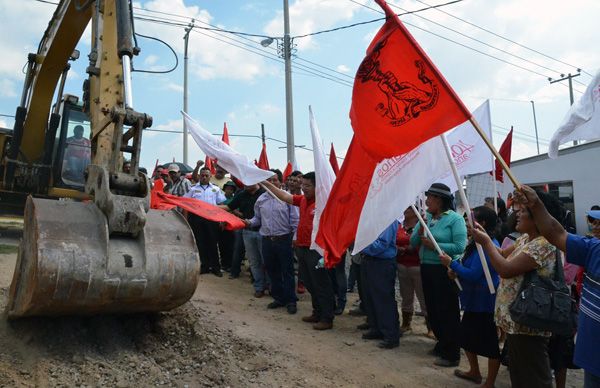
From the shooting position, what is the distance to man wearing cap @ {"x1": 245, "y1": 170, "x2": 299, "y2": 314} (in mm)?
6969

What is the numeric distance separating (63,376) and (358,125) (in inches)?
113

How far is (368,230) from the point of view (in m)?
4.25

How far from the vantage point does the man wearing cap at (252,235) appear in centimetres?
775

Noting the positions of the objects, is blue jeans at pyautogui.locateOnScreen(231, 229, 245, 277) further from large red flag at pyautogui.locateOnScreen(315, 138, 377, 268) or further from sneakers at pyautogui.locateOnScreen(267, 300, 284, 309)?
large red flag at pyautogui.locateOnScreen(315, 138, 377, 268)

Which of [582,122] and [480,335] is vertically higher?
[582,122]

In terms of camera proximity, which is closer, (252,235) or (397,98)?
(397,98)

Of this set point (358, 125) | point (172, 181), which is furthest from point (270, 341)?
point (172, 181)

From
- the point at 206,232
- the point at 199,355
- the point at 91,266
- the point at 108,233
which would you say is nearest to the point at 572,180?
the point at 206,232

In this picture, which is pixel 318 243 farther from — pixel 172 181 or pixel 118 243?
pixel 172 181

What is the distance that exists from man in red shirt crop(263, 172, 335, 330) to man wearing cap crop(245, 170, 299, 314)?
0.42 meters

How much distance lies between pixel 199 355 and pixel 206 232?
4578 millimetres

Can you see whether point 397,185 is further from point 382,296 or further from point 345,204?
point 382,296

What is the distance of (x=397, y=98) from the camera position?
3.76 m

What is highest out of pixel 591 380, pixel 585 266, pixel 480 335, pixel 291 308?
pixel 585 266
